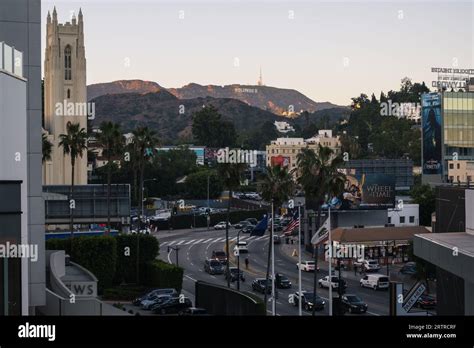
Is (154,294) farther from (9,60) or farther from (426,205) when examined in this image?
(426,205)

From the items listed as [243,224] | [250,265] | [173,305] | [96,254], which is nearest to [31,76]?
[173,305]


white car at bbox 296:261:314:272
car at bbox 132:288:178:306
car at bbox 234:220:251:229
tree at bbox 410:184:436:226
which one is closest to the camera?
car at bbox 132:288:178:306

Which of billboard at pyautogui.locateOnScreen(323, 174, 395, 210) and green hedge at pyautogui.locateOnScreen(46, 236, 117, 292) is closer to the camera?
green hedge at pyautogui.locateOnScreen(46, 236, 117, 292)

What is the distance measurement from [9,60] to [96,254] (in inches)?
1309

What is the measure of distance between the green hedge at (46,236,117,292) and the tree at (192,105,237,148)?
117 meters

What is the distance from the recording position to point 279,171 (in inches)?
1837

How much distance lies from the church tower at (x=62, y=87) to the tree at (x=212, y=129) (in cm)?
6292

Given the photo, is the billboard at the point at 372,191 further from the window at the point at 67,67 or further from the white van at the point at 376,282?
the window at the point at 67,67

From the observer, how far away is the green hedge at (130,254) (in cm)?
5197

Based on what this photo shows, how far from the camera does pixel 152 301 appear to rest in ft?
138

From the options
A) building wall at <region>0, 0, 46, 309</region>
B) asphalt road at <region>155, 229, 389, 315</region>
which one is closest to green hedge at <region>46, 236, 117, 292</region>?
asphalt road at <region>155, 229, 389, 315</region>

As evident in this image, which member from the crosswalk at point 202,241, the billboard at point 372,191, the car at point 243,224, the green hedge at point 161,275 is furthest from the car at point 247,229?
the green hedge at point 161,275

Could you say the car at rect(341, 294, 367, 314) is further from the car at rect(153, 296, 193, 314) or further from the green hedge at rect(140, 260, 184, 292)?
the green hedge at rect(140, 260, 184, 292)

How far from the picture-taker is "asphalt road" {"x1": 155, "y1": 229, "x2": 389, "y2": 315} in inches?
1871
